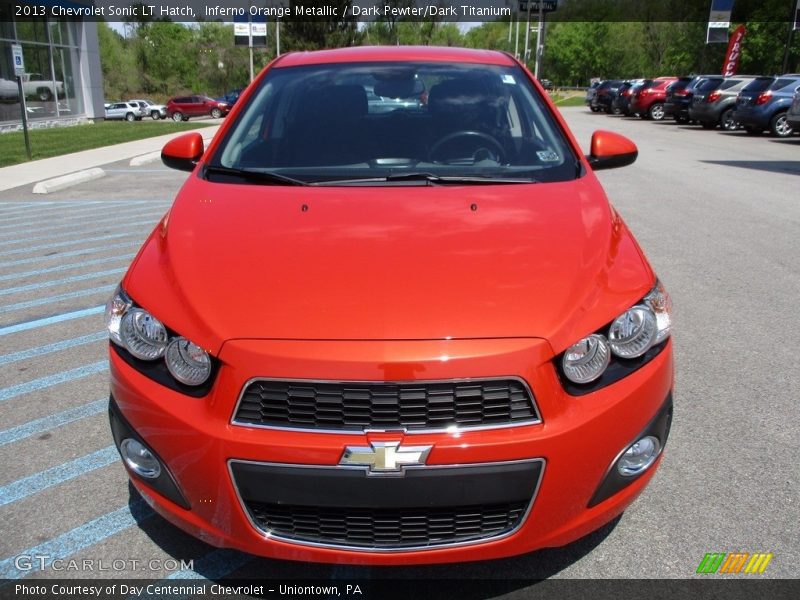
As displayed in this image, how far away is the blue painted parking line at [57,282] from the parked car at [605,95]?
34.6 meters

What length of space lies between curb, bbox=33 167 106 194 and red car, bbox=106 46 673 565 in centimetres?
988

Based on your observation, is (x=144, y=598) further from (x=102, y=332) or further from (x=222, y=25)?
(x=222, y=25)

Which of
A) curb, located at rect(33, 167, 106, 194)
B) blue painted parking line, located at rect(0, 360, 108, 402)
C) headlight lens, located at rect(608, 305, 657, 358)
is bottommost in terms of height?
curb, located at rect(33, 167, 106, 194)

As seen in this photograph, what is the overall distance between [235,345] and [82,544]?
3.82 feet

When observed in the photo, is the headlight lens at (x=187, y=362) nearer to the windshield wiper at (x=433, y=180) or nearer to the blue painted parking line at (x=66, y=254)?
the windshield wiper at (x=433, y=180)

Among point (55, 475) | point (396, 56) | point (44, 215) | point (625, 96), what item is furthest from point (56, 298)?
point (625, 96)

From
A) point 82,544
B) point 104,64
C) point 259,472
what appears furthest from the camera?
point 104,64

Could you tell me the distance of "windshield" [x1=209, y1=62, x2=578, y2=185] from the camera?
3.08 metres

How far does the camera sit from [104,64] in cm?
7212

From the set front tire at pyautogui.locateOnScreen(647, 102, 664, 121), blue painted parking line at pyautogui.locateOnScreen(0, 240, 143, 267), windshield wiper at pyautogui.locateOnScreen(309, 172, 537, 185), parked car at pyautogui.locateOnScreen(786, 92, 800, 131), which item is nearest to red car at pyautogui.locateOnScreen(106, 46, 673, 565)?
windshield wiper at pyautogui.locateOnScreen(309, 172, 537, 185)

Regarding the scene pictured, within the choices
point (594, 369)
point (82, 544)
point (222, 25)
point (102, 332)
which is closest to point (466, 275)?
point (594, 369)

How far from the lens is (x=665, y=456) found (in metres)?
3.12

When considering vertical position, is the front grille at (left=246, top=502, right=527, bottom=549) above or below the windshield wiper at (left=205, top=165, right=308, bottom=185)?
below

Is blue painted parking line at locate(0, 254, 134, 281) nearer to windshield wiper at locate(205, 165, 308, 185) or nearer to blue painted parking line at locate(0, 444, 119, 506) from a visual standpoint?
blue painted parking line at locate(0, 444, 119, 506)
